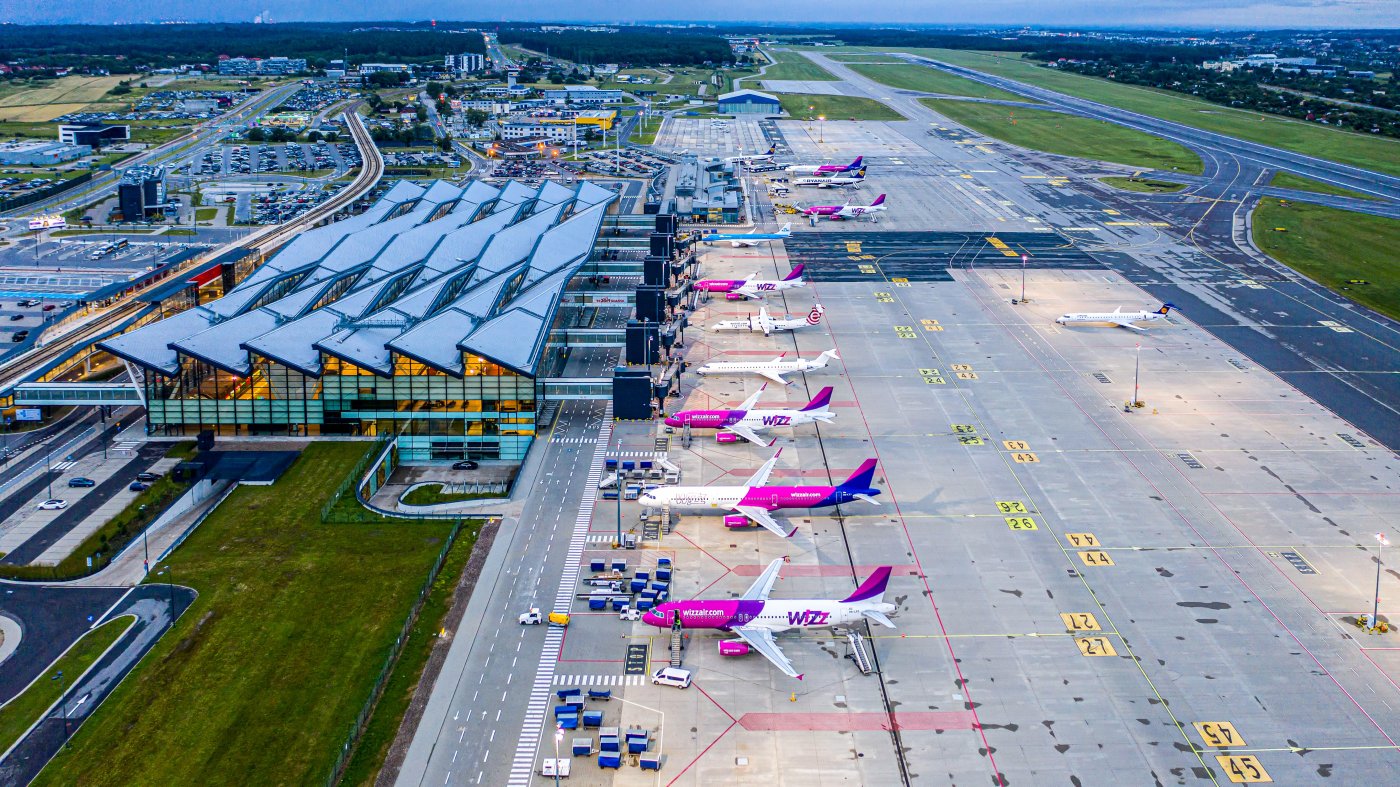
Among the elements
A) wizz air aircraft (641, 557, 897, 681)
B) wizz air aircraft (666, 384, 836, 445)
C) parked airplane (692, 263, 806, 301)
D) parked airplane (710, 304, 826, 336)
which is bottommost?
wizz air aircraft (641, 557, 897, 681)

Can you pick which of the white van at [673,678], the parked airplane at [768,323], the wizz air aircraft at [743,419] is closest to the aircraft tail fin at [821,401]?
the wizz air aircraft at [743,419]

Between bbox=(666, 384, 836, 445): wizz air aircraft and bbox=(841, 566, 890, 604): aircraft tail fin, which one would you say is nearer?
bbox=(841, 566, 890, 604): aircraft tail fin

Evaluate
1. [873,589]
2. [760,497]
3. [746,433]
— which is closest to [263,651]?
[760,497]

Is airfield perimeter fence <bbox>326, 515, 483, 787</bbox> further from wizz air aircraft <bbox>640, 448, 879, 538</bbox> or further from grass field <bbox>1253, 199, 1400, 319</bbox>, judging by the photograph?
grass field <bbox>1253, 199, 1400, 319</bbox>

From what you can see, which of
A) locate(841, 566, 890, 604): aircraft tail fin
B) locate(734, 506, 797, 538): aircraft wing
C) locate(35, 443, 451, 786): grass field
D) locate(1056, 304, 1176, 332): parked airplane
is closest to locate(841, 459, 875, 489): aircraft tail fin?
locate(734, 506, 797, 538): aircraft wing

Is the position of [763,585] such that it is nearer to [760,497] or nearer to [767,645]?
[767,645]

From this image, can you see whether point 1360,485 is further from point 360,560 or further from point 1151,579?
point 360,560

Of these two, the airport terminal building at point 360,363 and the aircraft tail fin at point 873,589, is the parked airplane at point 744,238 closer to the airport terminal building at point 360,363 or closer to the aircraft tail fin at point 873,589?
the airport terminal building at point 360,363
